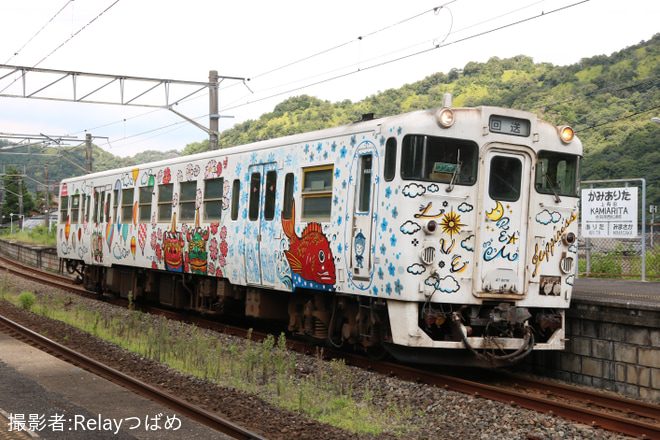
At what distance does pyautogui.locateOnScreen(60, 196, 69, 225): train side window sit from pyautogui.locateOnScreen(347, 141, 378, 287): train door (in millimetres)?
14475

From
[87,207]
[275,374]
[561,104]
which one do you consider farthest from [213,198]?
[561,104]

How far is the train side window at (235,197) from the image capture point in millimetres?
12195

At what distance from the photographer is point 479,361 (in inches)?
344

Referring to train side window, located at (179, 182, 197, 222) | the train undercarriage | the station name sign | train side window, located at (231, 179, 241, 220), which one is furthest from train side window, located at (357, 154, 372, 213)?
the station name sign

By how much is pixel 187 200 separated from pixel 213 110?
6918mm

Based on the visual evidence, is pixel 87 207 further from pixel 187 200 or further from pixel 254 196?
A: pixel 254 196

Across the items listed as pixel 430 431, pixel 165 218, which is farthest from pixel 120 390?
pixel 165 218

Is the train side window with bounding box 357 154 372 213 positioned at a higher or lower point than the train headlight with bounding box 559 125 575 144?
lower

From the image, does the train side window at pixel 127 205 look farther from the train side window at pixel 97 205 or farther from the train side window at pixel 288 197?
the train side window at pixel 288 197

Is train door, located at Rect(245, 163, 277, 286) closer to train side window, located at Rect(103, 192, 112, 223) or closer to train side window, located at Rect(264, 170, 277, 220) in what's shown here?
train side window, located at Rect(264, 170, 277, 220)

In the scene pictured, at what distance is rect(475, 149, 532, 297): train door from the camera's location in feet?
28.4

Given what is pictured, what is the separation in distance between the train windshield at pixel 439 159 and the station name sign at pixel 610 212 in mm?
6253

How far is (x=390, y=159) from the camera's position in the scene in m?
8.66

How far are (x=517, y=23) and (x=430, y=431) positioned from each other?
840 cm
